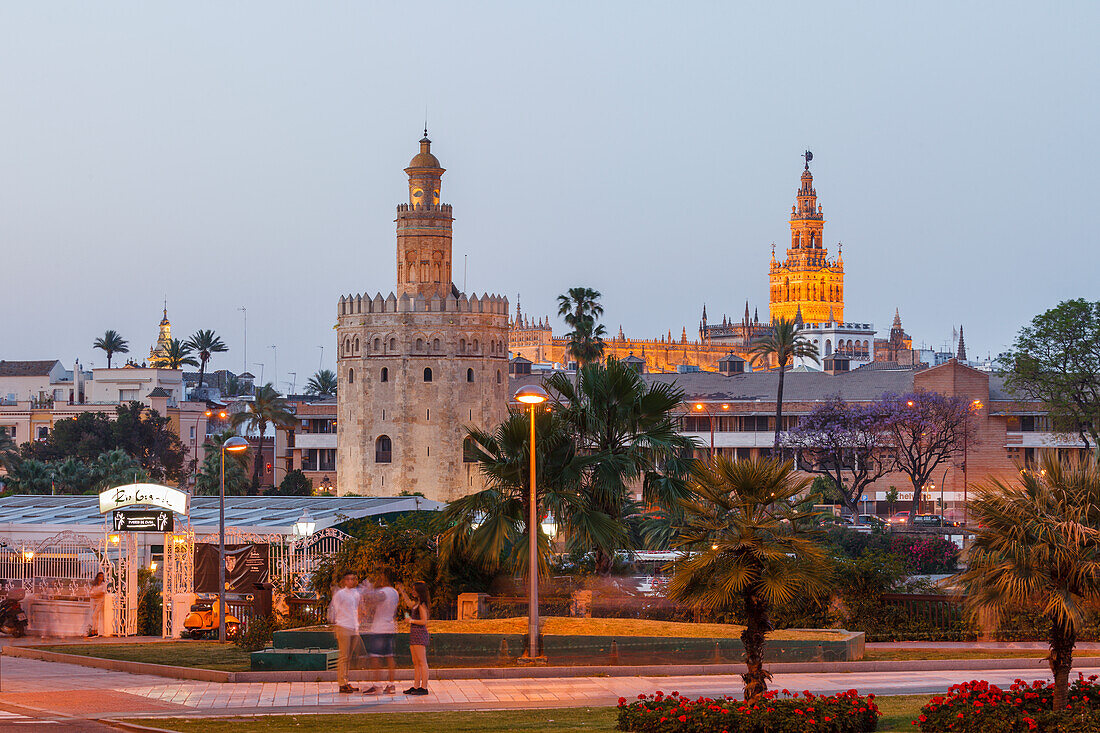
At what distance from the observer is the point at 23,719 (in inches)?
661

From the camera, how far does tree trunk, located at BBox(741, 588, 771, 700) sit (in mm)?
16531

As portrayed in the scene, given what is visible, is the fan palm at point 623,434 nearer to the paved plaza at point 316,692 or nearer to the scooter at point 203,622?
the paved plaza at point 316,692

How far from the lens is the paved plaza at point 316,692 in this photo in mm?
17766

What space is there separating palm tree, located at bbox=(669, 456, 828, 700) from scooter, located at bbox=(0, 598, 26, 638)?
47.9 feet

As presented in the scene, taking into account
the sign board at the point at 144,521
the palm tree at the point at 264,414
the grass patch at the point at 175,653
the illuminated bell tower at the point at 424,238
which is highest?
the illuminated bell tower at the point at 424,238

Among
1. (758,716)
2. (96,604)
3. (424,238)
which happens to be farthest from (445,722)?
(424,238)

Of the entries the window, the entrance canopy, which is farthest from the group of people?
the window

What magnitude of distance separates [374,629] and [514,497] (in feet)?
18.1

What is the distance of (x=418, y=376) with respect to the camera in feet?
271

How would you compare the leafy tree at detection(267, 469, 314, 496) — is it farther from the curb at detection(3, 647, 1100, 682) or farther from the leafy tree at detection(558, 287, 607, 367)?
the curb at detection(3, 647, 1100, 682)

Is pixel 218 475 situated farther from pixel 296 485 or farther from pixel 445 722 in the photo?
pixel 445 722

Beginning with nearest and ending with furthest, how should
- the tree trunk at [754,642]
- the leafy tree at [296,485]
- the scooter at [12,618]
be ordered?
the tree trunk at [754,642] → the scooter at [12,618] → the leafy tree at [296,485]

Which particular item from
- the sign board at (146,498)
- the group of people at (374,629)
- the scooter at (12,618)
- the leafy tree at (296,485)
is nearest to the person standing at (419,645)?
the group of people at (374,629)

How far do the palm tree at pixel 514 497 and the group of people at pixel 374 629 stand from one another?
305 centimetres
